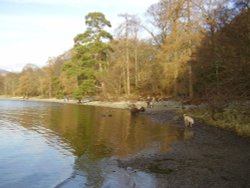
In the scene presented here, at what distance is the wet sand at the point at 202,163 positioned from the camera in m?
9.93

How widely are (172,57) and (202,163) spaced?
83.0 feet

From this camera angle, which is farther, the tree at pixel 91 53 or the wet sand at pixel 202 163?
the tree at pixel 91 53

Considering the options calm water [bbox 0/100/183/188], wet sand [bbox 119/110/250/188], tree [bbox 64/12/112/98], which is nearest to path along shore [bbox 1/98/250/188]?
wet sand [bbox 119/110/250/188]

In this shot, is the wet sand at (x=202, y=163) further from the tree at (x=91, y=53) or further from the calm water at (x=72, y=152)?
the tree at (x=91, y=53)

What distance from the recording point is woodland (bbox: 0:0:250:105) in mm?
18297

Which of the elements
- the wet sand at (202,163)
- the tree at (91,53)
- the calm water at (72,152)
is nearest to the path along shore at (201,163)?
the wet sand at (202,163)

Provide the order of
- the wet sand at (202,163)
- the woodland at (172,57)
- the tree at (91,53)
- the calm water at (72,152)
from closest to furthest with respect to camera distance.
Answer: the wet sand at (202,163), the calm water at (72,152), the woodland at (172,57), the tree at (91,53)

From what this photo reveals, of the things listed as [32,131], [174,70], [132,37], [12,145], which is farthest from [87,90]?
[12,145]

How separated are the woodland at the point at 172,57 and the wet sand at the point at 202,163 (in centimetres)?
414

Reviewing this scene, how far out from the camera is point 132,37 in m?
51.2

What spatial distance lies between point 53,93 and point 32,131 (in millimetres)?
68698

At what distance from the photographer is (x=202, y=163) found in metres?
12.1

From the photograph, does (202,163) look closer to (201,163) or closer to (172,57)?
(201,163)

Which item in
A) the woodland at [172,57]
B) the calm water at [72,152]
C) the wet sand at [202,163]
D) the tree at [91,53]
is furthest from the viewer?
the tree at [91,53]
